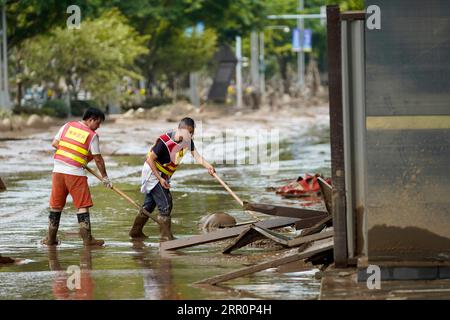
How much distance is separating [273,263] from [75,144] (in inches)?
154

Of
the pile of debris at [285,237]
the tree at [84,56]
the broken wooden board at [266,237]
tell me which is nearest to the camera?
the pile of debris at [285,237]

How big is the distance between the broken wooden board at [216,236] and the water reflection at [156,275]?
7.4 inches

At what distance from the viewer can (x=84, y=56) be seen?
4831 cm

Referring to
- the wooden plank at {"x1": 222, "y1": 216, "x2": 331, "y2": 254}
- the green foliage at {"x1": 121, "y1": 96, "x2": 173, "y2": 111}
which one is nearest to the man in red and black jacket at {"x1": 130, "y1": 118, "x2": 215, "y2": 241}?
the wooden plank at {"x1": 222, "y1": 216, "x2": 331, "y2": 254}

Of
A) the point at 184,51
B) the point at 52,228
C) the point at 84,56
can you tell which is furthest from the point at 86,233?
the point at 184,51

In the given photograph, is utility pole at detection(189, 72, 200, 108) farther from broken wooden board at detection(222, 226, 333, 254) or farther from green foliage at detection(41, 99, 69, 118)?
broken wooden board at detection(222, 226, 333, 254)

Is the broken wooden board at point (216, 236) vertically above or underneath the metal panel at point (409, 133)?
underneath

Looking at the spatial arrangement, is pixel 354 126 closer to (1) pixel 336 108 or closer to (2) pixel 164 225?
(1) pixel 336 108

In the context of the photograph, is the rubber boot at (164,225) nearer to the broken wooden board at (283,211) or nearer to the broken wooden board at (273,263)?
the broken wooden board at (283,211)

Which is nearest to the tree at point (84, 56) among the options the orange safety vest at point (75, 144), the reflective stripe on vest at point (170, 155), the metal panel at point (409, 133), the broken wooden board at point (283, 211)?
the reflective stripe on vest at point (170, 155)

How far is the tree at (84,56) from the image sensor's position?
4788 cm

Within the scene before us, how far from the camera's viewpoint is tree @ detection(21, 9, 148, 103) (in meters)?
47.9
